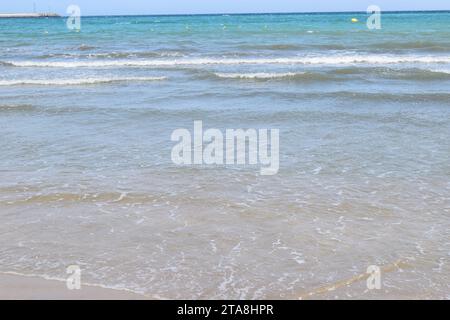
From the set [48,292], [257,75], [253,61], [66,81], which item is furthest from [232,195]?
[253,61]

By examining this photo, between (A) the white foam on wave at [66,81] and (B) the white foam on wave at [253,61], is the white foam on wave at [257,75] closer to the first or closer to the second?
(A) the white foam on wave at [66,81]

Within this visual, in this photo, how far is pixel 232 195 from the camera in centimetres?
671

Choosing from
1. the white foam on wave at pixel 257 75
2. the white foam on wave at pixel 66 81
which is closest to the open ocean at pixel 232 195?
the white foam on wave at pixel 66 81

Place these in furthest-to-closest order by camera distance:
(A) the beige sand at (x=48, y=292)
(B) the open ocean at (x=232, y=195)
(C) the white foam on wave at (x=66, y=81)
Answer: (C) the white foam on wave at (x=66, y=81) → (B) the open ocean at (x=232, y=195) → (A) the beige sand at (x=48, y=292)

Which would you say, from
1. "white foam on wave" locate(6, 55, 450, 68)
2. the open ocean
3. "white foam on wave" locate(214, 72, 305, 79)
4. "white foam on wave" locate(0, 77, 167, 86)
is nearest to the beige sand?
the open ocean

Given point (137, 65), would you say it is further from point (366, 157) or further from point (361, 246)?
point (361, 246)

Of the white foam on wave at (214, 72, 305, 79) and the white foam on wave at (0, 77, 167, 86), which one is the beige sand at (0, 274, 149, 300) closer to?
the white foam on wave at (0, 77, 167, 86)

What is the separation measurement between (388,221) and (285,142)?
3458mm

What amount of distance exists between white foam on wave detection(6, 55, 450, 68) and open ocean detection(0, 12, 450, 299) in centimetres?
759

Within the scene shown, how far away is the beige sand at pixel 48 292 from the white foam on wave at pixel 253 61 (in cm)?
1809

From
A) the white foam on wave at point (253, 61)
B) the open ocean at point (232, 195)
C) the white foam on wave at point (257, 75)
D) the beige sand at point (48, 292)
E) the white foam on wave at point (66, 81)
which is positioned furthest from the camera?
the white foam on wave at point (253, 61)

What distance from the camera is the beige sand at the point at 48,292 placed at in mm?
4398

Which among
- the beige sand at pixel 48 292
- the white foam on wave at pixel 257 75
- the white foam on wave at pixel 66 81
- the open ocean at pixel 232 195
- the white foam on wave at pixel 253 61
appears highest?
the white foam on wave at pixel 253 61

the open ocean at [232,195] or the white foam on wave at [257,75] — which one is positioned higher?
the white foam on wave at [257,75]
